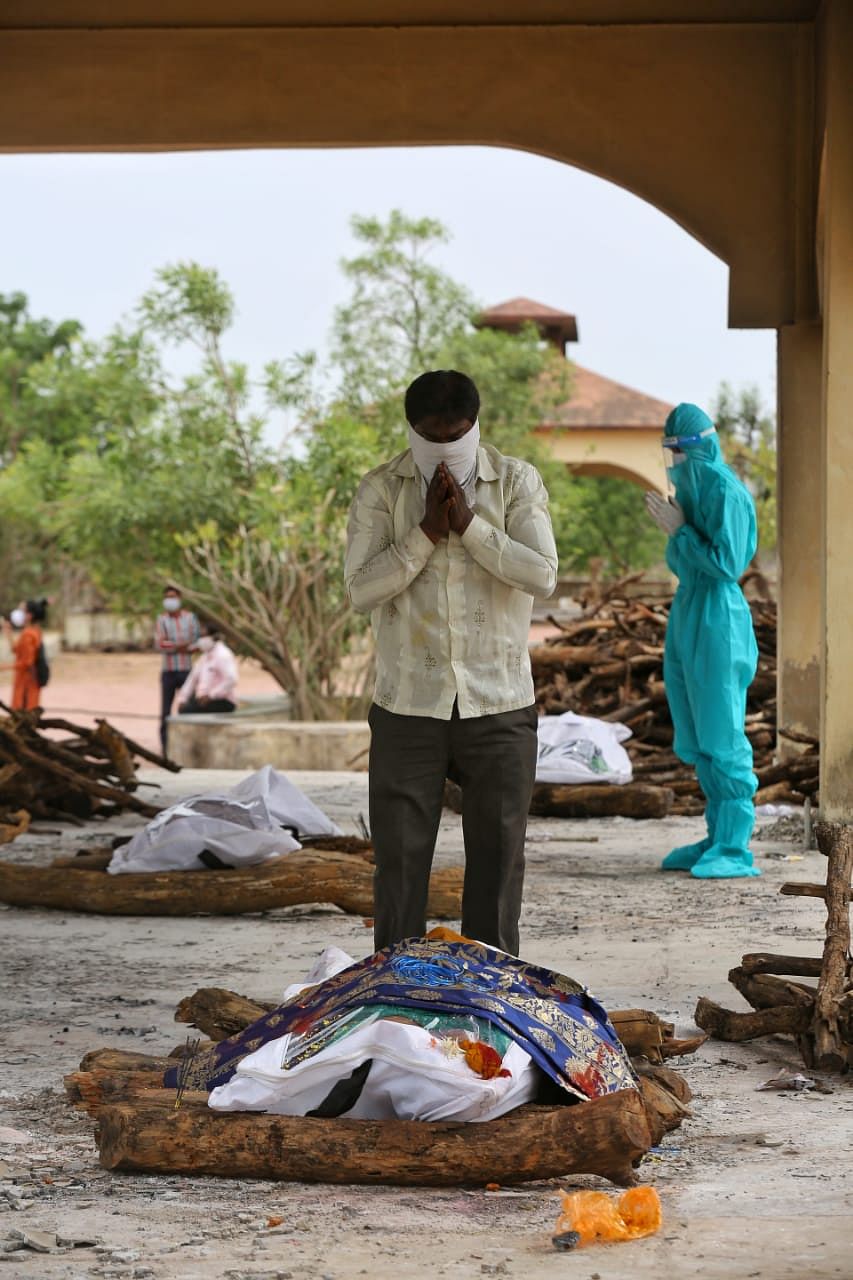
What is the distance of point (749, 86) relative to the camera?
34.1 ft

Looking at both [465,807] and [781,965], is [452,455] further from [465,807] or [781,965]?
[781,965]

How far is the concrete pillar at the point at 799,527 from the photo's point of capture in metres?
10.9

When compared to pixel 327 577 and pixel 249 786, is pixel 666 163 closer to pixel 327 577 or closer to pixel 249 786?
pixel 249 786

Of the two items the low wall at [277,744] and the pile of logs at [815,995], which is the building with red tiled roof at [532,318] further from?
the pile of logs at [815,995]

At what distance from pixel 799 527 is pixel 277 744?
561cm

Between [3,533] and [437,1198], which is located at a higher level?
[3,533]

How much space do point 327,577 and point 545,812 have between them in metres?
7.37

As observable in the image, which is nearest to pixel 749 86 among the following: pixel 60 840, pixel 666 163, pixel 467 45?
A: pixel 666 163

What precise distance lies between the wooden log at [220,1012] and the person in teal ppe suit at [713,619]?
12.4ft

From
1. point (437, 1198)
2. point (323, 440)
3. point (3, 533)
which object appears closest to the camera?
point (437, 1198)

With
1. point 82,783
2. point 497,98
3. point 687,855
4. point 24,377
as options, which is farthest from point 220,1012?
point 24,377

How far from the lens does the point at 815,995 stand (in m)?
4.56

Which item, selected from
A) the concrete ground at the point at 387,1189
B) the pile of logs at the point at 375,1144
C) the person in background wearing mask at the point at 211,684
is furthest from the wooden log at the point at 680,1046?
the person in background wearing mask at the point at 211,684

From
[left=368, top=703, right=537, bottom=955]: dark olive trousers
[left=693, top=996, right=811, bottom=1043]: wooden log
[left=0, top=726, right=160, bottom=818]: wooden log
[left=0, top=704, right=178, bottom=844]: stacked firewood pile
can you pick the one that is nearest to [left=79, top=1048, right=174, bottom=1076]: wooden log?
[left=368, top=703, right=537, bottom=955]: dark olive trousers
